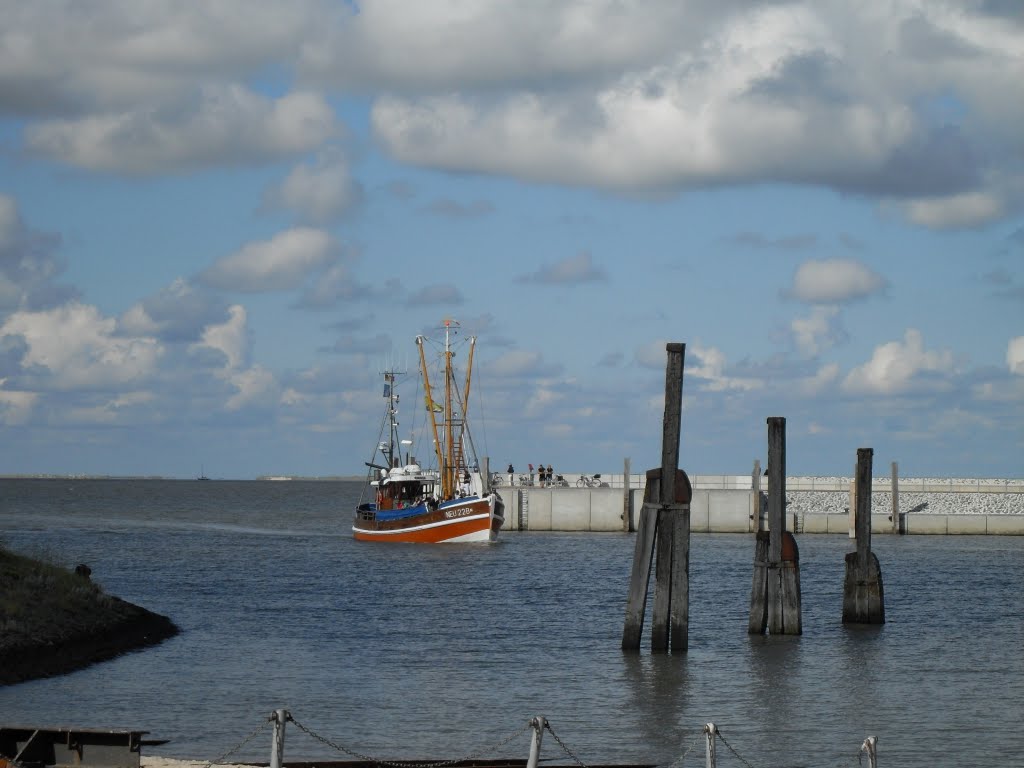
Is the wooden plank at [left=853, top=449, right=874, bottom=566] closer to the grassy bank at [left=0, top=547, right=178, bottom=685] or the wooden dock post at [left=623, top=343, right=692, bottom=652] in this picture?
the wooden dock post at [left=623, top=343, right=692, bottom=652]

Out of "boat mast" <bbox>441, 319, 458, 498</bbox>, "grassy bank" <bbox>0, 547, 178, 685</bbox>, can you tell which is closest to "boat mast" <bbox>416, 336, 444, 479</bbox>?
"boat mast" <bbox>441, 319, 458, 498</bbox>

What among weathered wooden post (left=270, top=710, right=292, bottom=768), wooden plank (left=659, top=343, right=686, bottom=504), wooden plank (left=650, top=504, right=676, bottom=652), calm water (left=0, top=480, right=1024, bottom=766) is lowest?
calm water (left=0, top=480, right=1024, bottom=766)

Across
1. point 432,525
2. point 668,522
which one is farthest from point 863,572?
point 432,525

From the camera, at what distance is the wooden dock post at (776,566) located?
3222cm

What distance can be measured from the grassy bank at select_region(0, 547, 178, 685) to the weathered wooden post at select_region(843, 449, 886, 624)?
1762 centimetres

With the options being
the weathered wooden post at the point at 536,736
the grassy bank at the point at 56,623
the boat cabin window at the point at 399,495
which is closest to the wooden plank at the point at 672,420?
the grassy bank at the point at 56,623

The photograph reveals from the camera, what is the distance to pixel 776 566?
3253 cm

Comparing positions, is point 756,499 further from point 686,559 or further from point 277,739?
point 277,739

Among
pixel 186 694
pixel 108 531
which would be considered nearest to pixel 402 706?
pixel 186 694

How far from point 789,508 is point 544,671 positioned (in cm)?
6790

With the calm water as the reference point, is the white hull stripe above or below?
above

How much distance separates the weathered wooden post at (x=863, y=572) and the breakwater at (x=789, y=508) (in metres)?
45.9

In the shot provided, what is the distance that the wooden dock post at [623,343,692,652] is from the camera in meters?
28.8

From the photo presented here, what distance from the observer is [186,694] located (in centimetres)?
2709
